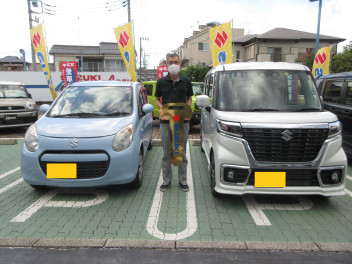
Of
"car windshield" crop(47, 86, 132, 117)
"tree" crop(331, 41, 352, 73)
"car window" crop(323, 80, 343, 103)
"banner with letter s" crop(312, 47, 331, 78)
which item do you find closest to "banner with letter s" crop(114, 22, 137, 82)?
"car windshield" crop(47, 86, 132, 117)

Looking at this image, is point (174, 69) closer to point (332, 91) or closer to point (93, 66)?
point (332, 91)

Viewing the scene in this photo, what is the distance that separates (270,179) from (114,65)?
34.5m

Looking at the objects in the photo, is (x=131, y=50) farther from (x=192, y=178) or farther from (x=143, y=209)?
(x=143, y=209)

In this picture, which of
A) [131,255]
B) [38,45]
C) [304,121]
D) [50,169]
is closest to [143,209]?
[131,255]

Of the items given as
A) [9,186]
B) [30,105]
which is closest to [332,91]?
[9,186]

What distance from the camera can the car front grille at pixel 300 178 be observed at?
294cm

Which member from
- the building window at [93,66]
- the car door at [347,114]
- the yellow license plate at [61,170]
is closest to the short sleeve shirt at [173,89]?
the yellow license plate at [61,170]

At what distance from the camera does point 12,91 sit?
28.8 feet

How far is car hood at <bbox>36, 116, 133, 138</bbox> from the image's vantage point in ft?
10.6

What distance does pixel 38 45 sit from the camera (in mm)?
11211

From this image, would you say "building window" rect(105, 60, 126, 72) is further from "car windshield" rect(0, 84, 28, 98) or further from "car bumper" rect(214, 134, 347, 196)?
"car bumper" rect(214, 134, 347, 196)

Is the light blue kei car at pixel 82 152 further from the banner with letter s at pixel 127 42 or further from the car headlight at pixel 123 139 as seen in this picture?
the banner with letter s at pixel 127 42

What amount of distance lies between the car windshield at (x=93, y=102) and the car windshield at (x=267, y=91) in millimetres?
1546

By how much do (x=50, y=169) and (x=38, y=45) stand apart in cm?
1018
